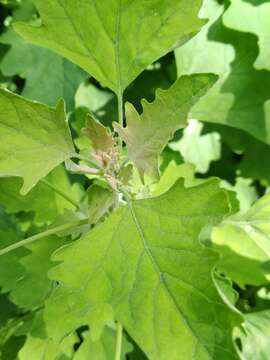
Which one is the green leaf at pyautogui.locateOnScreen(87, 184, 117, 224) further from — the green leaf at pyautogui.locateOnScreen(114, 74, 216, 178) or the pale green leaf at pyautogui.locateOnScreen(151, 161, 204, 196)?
the pale green leaf at pyautogui.locateOnScreen(151, 161, 204, 196)

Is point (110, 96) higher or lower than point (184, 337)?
higher

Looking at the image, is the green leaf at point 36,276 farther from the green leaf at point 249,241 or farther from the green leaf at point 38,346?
the green leaf at point 249,241

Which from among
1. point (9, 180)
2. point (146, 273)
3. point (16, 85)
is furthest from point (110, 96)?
point (146, 273)

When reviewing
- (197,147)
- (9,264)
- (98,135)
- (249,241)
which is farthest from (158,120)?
(197,147)

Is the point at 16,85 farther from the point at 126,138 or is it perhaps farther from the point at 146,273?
the point at 146,273

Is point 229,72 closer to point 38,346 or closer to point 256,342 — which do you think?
point 256,342

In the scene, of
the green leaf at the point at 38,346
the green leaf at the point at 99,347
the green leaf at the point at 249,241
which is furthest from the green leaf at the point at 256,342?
the green leaf at the point at 38,346
